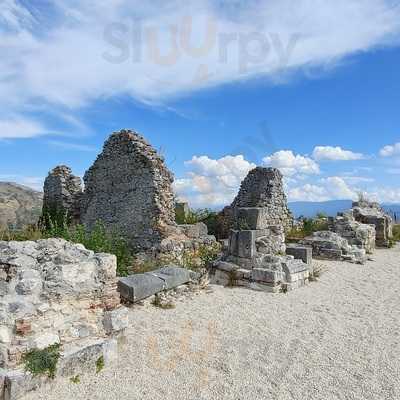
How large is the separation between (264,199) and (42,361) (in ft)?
43.5

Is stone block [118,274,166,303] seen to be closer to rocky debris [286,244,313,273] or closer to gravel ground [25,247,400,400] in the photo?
gravel ground [25,247,400,400]

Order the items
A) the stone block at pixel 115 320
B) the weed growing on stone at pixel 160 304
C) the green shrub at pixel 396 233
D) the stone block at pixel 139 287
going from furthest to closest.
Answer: the green shrub at pixel 396 233 → the weed growing on stone at pixel 160 304 → the stone block at pixel 139 287 → the stone block at pixel 115 320

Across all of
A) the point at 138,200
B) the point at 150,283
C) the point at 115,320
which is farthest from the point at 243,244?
the point at 115,320

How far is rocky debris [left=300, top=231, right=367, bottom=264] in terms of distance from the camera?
42.5 feet

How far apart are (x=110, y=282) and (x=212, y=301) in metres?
2.96

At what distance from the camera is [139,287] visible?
686 cm

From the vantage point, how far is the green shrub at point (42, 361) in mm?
4004

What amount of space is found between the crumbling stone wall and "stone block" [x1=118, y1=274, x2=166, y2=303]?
156 cm

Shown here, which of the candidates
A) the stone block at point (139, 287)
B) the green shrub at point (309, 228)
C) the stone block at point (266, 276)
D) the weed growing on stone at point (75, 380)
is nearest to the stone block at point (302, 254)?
the stone block at point (266, 276)

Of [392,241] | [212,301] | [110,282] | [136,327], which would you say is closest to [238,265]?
[212,301]

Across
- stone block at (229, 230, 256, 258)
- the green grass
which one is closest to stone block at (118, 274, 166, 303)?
the green grass

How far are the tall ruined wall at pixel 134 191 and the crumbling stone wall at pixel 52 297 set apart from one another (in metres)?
6.62

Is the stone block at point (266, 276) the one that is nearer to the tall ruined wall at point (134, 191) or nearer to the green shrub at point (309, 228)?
the tall ruined wall at point (134, 191)

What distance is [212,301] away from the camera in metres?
7.56
